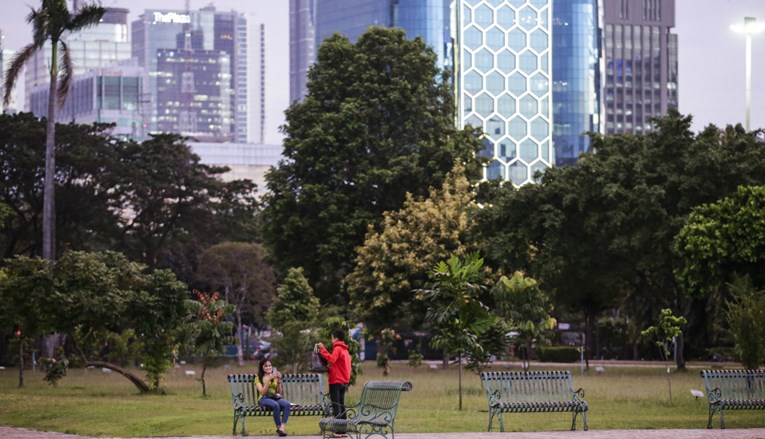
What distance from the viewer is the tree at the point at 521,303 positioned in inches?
1983

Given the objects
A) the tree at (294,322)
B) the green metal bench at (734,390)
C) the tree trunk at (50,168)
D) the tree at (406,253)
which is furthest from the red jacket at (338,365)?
the tree trunk at (50,168)

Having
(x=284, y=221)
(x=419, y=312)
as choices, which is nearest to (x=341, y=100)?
(x=284, y=221)

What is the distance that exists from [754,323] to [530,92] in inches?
6138

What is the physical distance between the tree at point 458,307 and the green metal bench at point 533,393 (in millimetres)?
4949

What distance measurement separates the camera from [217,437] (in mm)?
22500

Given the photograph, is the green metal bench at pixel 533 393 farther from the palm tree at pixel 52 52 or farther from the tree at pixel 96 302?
the palm tree at pixel 52 52

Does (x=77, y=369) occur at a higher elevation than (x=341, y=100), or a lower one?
lower

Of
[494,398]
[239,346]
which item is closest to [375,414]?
[494,398]

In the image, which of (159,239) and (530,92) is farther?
(530,92)

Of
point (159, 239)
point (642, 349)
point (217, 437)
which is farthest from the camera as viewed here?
point (642, 349)

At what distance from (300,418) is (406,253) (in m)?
30.7

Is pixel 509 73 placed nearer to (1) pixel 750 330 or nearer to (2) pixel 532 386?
(1) pixel 750 330

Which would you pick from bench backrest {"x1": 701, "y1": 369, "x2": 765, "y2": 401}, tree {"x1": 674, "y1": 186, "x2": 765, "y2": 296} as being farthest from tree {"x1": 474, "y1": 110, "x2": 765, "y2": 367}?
bench backrest {"x1": 701, "y1": 369, "x2": 765, "y2": 401}

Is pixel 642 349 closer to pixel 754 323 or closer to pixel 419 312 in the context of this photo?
pixel 419 312
